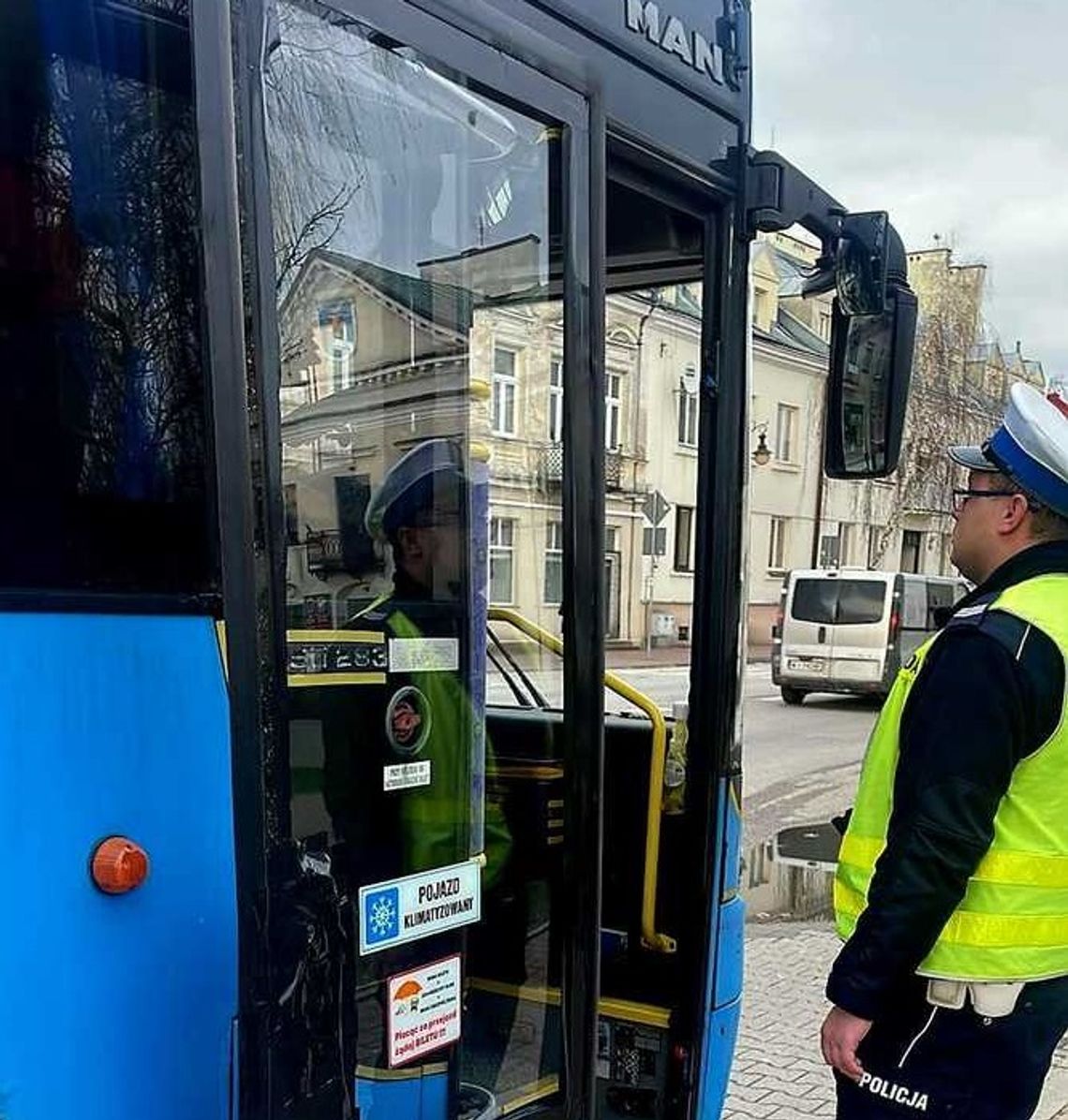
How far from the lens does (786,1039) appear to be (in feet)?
16.8

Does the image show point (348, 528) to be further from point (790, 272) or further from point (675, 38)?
point (790, 272)

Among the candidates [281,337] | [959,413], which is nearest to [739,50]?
[281,337]

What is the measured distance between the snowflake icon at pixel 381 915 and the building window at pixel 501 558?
54 centimetres

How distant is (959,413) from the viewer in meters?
33.1

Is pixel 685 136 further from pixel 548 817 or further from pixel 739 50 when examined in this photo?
pixel 548 817

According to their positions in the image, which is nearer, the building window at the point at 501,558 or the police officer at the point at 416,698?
the police officer at the point at 416,698

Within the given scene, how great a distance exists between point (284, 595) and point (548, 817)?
2.89 feet

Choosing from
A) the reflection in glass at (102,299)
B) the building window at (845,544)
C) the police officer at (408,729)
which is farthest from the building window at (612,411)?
the building window at (845,544)

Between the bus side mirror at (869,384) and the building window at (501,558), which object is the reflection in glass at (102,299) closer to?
the building window at (501,558)

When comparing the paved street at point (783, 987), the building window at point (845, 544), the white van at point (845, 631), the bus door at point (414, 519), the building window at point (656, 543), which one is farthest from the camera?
the building window at point (845, 544)

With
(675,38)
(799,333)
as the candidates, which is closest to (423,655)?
(675,38)

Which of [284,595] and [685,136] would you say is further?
[685,136]

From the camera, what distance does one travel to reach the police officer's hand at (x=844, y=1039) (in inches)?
88.8

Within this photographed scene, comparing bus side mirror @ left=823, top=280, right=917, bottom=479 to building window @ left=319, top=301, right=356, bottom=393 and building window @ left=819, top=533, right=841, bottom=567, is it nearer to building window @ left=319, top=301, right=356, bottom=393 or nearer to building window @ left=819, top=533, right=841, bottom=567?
building window @ left=319, top=301, right=356, bottom=393
